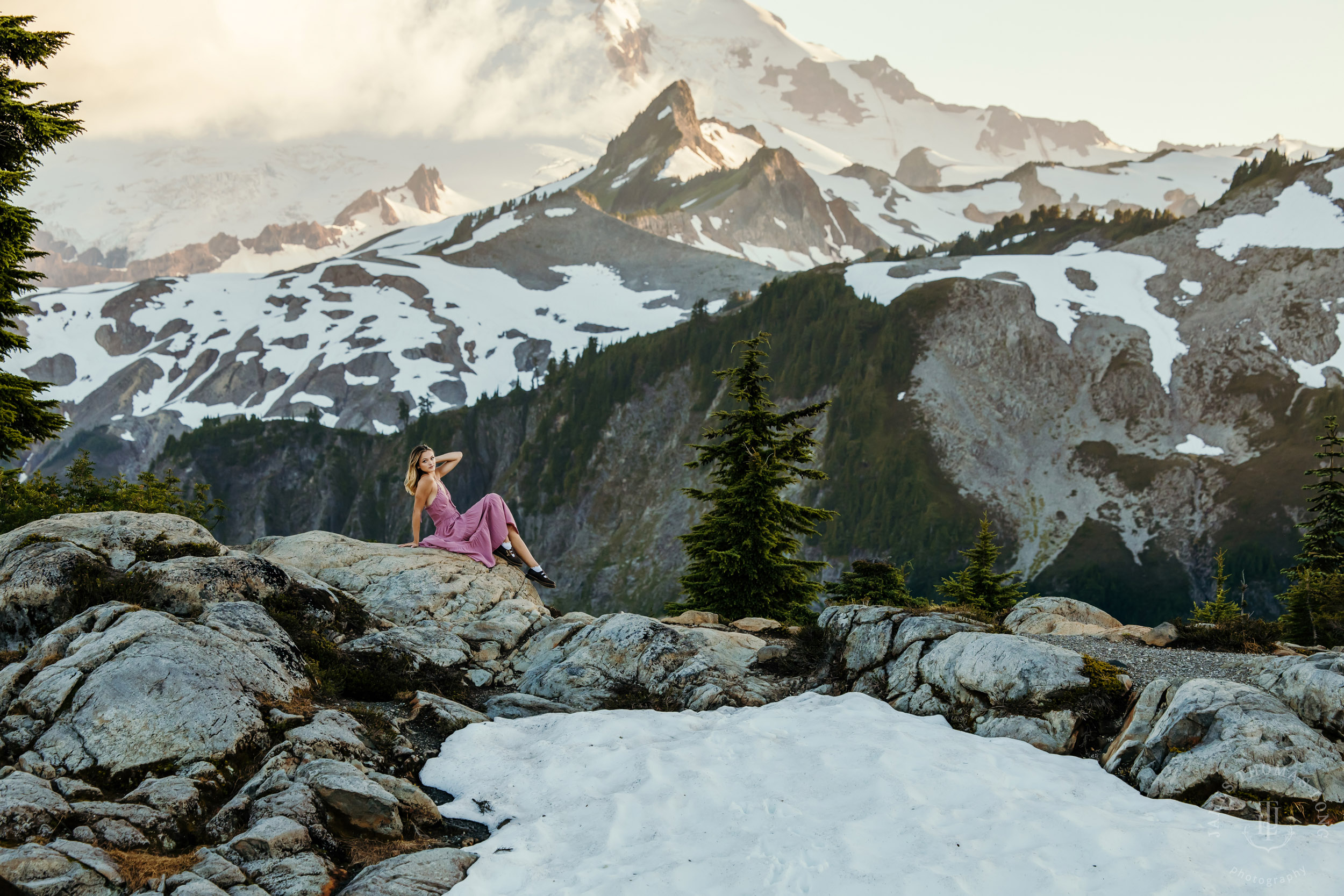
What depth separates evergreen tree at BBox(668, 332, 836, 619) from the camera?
2691cm

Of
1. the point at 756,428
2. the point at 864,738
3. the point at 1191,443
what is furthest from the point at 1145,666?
the point at 1191,443

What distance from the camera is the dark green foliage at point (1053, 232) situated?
114125 mm

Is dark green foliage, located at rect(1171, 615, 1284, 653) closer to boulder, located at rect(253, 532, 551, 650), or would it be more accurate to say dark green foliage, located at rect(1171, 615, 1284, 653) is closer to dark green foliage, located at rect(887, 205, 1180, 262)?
boulder, located at rect(253, 532, 551, 650)

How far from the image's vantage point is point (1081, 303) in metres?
100

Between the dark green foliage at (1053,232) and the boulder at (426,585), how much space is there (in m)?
115

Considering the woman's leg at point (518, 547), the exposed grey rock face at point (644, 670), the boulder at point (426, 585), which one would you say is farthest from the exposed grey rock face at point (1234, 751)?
the woman's leg at point (518, 547)

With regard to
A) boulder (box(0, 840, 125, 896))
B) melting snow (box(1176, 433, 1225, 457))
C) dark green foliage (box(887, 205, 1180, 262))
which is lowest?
boulder (box(0, 840, 125, 896))

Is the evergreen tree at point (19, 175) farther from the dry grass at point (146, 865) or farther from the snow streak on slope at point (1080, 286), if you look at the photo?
the snow streak on slope at point (1080, 286)

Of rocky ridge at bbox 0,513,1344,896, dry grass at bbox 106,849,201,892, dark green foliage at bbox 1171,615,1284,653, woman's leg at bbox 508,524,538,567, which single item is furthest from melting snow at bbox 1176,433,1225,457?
dry grass at bbox 106,849,201,892

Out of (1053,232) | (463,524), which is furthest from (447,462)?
(1053,232)

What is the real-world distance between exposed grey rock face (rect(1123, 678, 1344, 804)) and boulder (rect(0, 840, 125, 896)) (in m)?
10.0

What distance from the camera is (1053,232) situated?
125562mm

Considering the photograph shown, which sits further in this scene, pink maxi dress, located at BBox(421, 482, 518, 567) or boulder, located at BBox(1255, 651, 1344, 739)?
pink maxi dress, located at BBox(421, 482, 518, 567)

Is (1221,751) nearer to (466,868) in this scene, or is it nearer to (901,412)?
(466,868)
